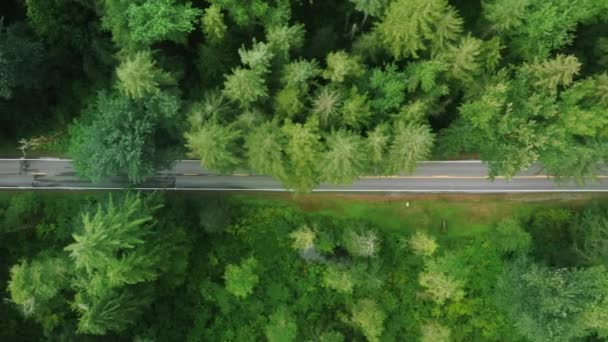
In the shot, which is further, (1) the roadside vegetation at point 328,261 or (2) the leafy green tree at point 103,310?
(1) the roadside vegetation at point 328,261

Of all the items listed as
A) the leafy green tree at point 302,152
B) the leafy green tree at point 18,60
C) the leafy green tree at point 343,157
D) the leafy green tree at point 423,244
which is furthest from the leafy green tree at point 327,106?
the leafy green tree at point 18,60

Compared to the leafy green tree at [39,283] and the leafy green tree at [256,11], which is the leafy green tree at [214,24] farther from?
the leafy green tree at [39,283]

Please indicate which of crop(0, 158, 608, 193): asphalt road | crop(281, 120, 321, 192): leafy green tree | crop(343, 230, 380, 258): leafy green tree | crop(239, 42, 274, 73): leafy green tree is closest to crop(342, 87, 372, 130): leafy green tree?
crop(281, 120, 321, 192): leafy green tree

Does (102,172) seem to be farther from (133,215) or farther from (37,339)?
(37,339)

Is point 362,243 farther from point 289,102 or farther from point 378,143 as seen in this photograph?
point 289,102

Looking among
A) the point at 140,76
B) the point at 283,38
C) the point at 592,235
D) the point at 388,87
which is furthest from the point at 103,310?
the point at 592,235

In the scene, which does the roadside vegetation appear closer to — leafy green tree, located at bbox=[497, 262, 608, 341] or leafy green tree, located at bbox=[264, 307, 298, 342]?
leafy green tree, located at bbox=[264, 307, 298, 342]

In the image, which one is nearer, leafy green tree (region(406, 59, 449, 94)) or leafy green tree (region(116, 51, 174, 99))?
leafy green tree (region(116, 51, 174, 99))

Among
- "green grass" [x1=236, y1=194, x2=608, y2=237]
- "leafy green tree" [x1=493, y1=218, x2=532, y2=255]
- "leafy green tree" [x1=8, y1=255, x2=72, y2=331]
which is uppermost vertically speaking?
"green grass" [x1=236, y1=194, x2=608, y2=237]
